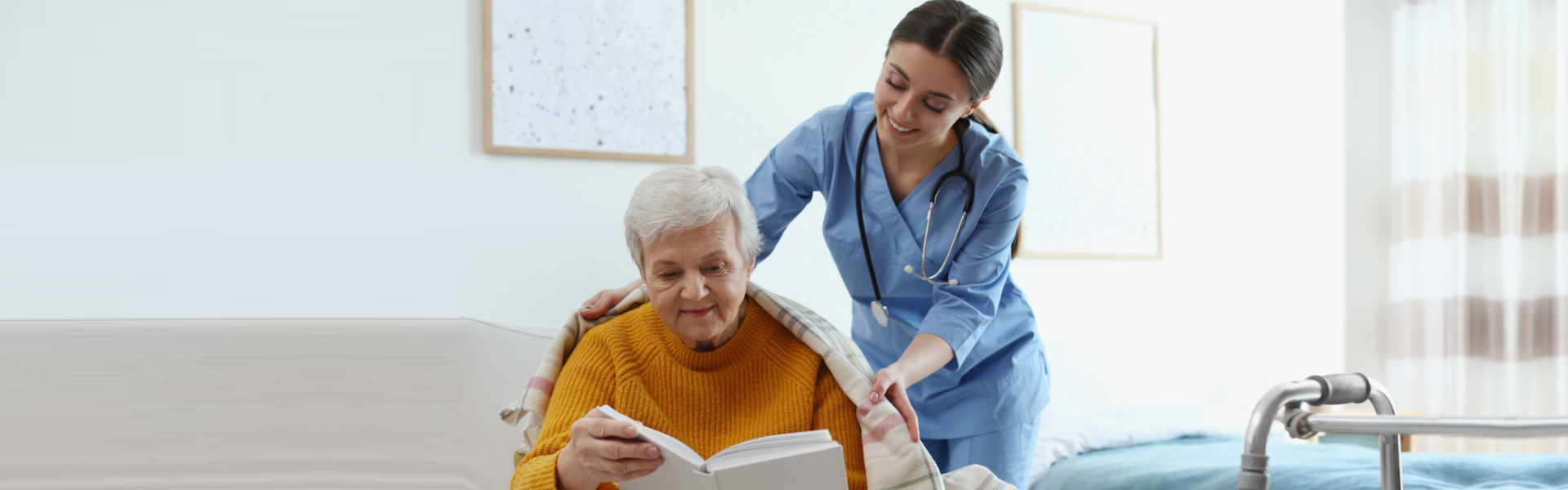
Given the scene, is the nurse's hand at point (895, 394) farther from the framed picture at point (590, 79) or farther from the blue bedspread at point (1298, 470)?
the framed picture at point (590, 79)

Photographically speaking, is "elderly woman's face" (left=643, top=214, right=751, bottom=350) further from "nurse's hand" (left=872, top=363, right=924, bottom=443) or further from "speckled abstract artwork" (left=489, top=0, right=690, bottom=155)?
"speckled abstract artwork" (left=489, top=0, right=690, bottom=155)

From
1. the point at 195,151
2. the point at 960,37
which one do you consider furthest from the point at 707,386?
the point at 195,151

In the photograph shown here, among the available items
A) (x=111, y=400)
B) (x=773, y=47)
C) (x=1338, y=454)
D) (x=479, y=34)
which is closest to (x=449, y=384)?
(x=111, y=400)

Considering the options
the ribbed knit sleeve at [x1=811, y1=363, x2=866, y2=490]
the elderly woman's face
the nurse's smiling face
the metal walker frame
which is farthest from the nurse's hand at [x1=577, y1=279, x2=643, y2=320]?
the metal walker frame

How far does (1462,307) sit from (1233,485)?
1762 mm

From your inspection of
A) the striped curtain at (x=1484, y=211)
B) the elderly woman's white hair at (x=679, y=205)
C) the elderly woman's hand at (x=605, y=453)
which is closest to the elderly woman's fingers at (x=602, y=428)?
the elderly woman's hand at (x=605, y=453)

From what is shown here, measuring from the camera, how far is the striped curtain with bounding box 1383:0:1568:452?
10.3 ft

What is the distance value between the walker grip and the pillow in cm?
135

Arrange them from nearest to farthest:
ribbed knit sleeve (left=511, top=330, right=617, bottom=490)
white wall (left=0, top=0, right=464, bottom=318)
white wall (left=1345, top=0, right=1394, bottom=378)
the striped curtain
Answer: ribbed knit sleeve (left=511, top=330, right=617, bottom=490), white wall (left=0, top=0, right=464, bottom=318), the striped curtain, white wall (left=1345, top=0, right=1394, bottom=378)

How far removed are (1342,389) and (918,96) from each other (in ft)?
2.33

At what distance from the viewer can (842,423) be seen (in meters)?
1.43

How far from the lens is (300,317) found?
1.42 metres

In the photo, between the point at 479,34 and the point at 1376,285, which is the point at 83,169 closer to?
the point at 479,34

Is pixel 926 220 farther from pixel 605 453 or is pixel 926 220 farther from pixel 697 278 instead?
pixel 605 453
